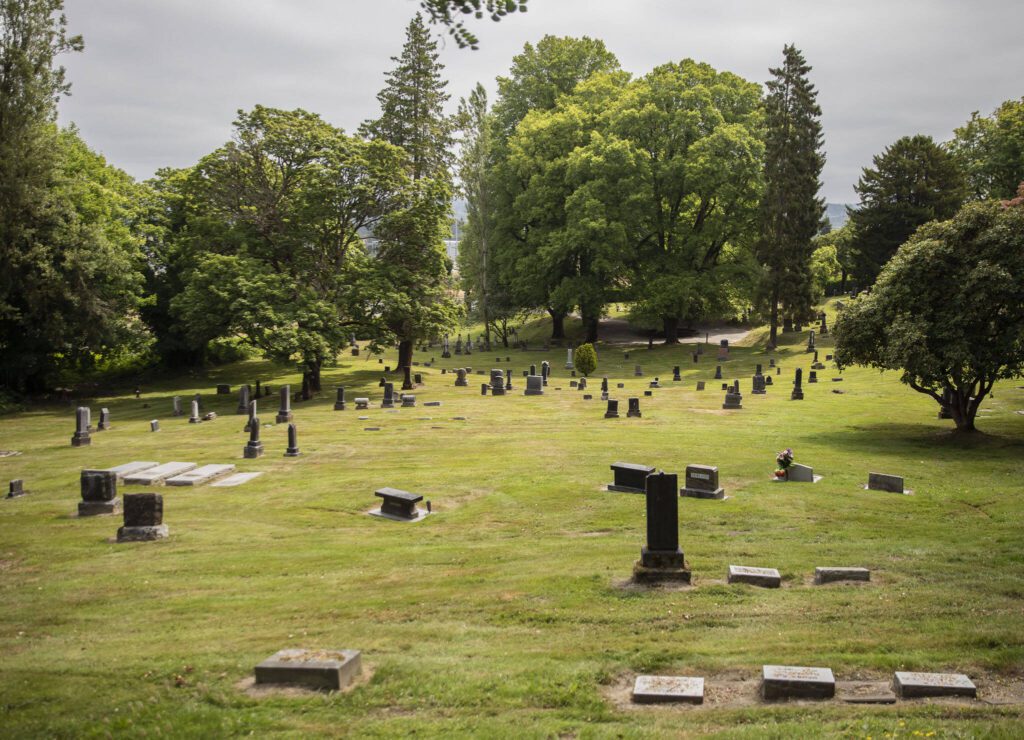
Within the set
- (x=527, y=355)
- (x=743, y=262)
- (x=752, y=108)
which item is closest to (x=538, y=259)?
(x=527, y=355)

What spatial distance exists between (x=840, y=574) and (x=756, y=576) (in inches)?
45.1

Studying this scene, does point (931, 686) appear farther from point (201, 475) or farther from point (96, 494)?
point (201, 475)

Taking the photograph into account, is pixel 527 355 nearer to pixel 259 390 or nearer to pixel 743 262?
pixel 743 262

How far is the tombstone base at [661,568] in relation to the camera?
10273 millimetres

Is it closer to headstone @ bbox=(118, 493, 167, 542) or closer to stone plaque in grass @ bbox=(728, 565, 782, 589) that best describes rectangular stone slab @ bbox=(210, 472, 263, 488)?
headstone @ bbox=(118, 493, 167, 542)

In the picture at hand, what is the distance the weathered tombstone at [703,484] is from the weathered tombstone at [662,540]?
5.09 m

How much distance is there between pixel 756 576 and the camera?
10180 mm

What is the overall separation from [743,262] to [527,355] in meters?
18.1

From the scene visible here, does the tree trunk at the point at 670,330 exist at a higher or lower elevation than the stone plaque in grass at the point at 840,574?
higher

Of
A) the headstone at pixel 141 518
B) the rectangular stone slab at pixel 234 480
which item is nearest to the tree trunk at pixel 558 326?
the rectangular stone slab at pixel 234 480

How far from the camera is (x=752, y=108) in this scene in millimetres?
58562

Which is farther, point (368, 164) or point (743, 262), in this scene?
point (743, 262)

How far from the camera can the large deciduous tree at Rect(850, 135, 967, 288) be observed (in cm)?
5712

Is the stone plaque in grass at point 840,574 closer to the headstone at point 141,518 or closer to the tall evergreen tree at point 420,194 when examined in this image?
the headstone at point 141,518
